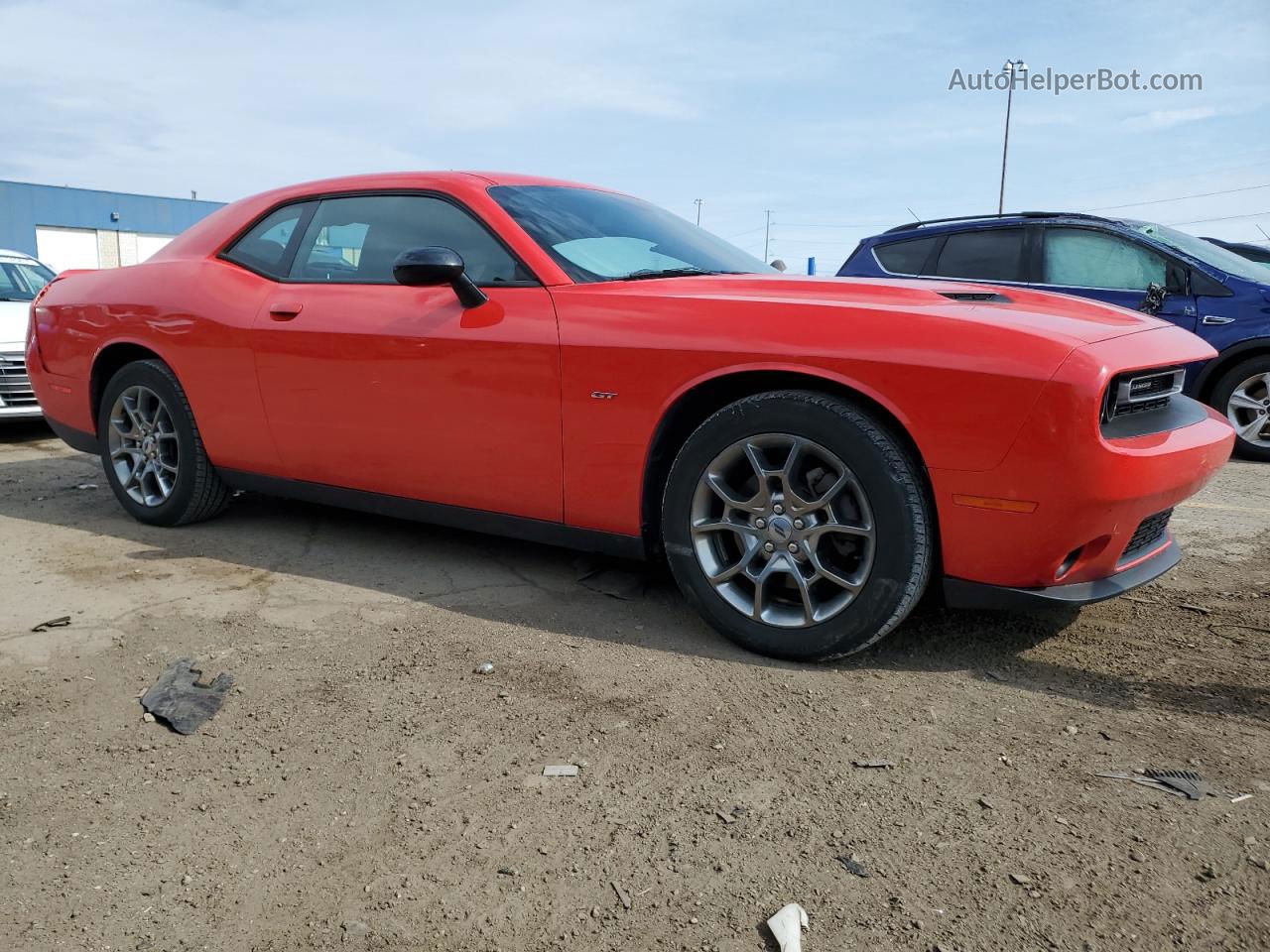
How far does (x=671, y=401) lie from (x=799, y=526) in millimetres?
551

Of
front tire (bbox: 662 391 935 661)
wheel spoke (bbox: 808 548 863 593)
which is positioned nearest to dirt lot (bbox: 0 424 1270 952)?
front tire (bbox: 662 391 935 661)

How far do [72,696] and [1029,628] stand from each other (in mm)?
2890

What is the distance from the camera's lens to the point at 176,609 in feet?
11.3

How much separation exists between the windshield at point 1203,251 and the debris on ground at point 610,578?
522 centimetres

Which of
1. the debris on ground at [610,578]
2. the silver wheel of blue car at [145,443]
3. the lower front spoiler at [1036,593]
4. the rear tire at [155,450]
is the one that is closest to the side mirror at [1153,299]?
the lower front spoiler at [1036,593]

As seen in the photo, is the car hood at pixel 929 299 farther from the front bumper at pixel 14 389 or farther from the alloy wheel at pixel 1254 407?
the front bumper at pixel 14 389

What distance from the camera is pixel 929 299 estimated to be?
2.94 m

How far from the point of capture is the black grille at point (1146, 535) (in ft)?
9.27

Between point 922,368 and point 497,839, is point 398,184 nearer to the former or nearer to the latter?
point 922,368

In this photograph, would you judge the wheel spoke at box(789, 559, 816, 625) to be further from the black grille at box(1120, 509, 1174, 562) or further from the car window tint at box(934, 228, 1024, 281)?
the car window tint at box(934, 228, 1024, 281)

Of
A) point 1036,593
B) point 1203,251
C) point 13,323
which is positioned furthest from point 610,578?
point 13,323

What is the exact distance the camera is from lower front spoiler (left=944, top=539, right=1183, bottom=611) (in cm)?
264

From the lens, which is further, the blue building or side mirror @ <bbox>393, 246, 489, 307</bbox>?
the blue building

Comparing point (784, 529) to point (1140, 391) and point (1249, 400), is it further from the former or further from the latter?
point (1249, 400)
